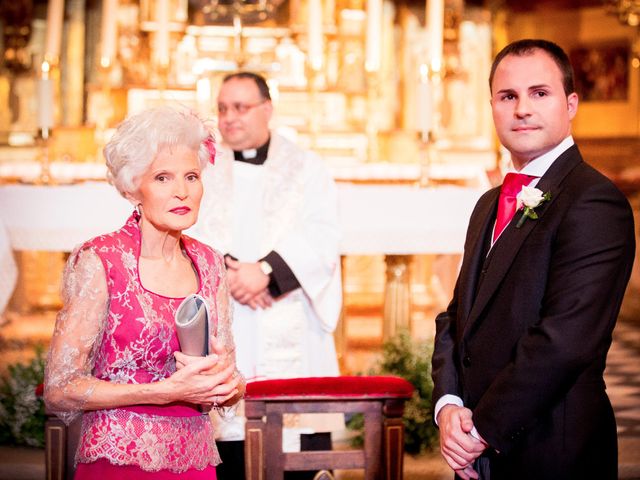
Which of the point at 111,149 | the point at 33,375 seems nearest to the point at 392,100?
the point at 33,375

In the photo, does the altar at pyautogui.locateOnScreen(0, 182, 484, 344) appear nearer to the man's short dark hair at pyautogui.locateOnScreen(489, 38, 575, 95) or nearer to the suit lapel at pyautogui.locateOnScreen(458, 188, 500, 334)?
the suit lapel at pyautogui.locateOnScreen(458, 188, 500, 334)

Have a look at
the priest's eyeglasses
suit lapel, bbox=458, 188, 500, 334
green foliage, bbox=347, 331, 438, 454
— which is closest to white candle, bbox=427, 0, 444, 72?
green foliage, bbox=347, 331, 438, 454

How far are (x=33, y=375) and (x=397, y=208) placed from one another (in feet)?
6.60

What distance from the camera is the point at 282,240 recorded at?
4070mm

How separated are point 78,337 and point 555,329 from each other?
3.64ft

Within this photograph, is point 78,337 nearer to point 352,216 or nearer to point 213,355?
point 213,355

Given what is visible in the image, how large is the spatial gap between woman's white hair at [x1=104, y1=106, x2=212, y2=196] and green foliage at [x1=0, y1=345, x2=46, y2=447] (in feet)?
8.53

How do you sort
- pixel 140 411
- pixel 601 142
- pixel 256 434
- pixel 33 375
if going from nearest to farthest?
pixel 140 411, pixel 256 434, pixel 33 375, pixel 601 142

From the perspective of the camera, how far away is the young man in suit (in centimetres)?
224

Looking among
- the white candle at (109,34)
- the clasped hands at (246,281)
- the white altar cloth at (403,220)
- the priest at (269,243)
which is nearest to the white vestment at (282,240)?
the priest at (269,243)

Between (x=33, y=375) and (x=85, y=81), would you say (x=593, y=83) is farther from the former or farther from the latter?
(x=33, y=375)

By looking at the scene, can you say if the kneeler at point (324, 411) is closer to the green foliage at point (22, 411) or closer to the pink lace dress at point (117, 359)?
the pink lace dress at point (117, 359)

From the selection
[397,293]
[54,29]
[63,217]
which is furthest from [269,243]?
[54,29]

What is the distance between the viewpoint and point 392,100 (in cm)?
851
